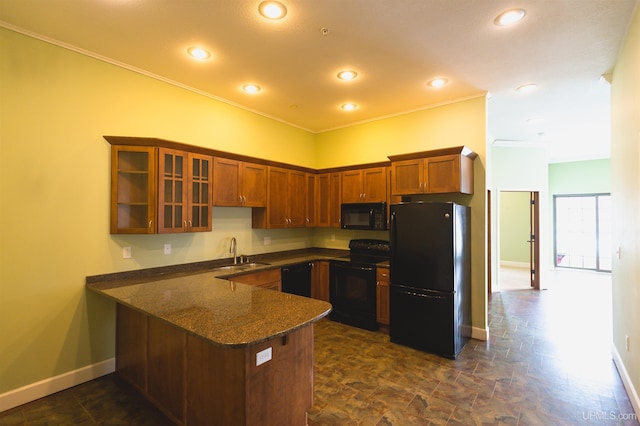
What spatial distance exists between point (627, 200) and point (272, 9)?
11.0 ft

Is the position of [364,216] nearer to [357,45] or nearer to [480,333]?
[480,333]

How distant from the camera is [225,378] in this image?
5.94 ft

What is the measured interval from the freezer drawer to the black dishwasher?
1.26 m

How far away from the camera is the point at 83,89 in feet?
9.44

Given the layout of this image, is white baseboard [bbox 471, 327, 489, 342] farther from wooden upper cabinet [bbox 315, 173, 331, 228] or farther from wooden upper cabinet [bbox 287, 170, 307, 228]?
wooden upper cabinet [bbox 287, 170, 307, 228]

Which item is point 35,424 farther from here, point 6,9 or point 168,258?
point 6,9

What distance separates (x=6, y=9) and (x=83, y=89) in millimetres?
694

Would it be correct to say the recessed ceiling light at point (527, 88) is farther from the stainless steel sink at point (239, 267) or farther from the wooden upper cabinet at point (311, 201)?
the stainless steel sink at point (239, 267)

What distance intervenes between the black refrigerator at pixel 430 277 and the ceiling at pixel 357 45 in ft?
4.92

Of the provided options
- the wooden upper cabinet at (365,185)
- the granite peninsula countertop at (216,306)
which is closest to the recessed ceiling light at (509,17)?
the wooden upper cabinet at (365,185)

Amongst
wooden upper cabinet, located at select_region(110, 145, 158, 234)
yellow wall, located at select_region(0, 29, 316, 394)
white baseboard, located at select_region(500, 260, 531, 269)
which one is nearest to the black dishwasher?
yellow wall, located at select_region(0, 29, 316, 394)

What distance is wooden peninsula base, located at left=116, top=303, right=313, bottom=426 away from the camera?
1731 millimetres

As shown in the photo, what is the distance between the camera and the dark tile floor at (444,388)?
93.0 inches

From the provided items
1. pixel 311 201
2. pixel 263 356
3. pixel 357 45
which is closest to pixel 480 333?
pixel 311 201
